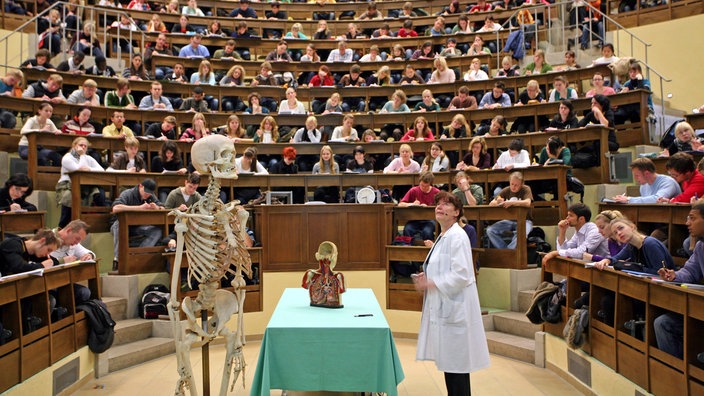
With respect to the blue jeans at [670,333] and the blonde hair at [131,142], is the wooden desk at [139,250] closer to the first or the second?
the blonde hair at [131,142]

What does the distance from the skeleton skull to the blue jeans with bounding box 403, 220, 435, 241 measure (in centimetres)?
364

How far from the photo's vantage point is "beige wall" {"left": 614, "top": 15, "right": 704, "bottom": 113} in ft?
32.0

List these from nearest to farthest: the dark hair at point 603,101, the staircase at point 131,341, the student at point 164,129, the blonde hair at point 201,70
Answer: the staircase at point 131,341 → the dark hair at point 603,101 → the student at point 164,129 → the blonde hair at point 201,70

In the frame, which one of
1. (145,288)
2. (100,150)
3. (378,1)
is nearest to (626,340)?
(145,288)

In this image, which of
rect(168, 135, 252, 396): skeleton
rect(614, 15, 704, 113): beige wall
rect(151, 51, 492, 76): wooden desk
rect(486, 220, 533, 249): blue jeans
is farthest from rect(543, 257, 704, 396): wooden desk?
rect(614, 15, 704, 113): beige wall

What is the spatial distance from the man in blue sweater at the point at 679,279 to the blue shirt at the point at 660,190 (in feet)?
5.87

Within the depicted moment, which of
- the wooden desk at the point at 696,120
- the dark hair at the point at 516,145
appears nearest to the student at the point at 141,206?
the dark hair at the point at 516,145

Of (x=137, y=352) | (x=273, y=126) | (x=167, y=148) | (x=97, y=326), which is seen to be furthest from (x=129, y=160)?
(x=97, y=326)

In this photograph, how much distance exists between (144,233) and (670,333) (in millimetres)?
4653

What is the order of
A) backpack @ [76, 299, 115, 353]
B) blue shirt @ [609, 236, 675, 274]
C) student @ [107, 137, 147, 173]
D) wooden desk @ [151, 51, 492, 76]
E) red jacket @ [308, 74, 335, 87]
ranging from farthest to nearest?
1. wooden desk @ [151, 51, 492, 76]
2. red jacket @ [308, 74, 335, 87]
3. student @ [107, 137, 147, 173]
4. backpack @ [76, 299, 115, 353]
5. blue shirt @ [609, 236, 675, 274]

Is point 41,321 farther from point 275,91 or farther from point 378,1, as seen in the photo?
point 378,1

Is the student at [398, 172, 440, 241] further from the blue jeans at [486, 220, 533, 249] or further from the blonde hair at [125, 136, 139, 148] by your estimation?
the blonde hair at [125, 136, 139, 148]

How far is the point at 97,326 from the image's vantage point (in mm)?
4488

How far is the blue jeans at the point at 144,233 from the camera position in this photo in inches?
231
